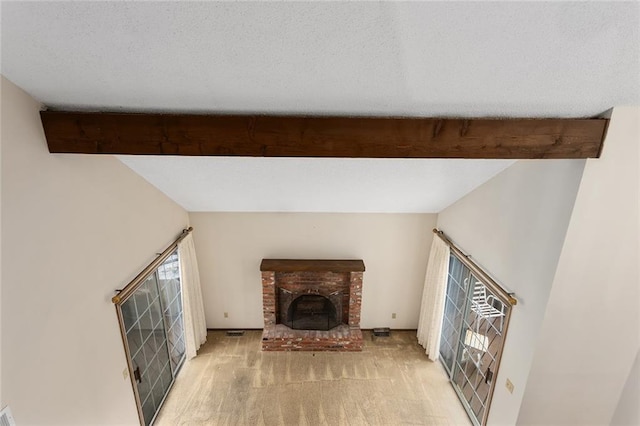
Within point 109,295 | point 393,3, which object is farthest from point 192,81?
point 109,295

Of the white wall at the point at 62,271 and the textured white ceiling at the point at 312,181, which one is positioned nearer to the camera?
the white wall at the point at 62,271

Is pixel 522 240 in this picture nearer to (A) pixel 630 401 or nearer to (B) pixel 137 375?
(A) pixel 630 401

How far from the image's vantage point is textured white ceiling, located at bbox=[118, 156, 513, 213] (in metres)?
2.90

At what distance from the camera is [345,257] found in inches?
201

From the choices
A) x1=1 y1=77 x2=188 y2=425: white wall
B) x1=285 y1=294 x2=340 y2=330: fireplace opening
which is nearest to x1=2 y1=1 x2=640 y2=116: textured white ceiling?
x1=1 y1=77 x2=188 y2=425: white wall

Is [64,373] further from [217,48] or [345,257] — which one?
[345,257]

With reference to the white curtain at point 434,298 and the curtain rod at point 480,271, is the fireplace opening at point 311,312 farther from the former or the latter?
the curtain rod at point 480,271

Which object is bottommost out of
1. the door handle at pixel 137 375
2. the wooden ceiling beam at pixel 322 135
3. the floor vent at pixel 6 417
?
the door handle at pixel 137 375

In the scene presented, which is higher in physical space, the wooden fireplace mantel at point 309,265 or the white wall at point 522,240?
the white wall at point 522,240

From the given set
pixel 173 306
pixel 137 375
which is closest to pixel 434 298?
pixel 173 306

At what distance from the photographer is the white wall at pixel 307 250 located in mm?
4914

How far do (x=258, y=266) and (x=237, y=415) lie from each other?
2098mm

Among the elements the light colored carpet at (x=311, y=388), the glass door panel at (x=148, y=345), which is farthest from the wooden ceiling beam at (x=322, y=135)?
the light colored carpet at (x=311, y=388)

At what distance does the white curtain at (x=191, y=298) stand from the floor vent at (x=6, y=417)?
2550mm
